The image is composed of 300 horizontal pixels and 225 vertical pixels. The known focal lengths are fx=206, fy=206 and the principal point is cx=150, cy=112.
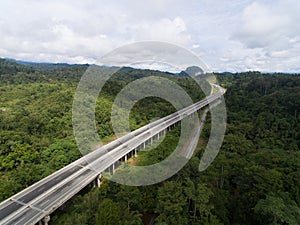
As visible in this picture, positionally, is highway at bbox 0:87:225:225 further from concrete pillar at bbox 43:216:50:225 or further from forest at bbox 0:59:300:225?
forest at bbox 0:59:300:225

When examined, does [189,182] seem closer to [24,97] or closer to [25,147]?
[25,147]

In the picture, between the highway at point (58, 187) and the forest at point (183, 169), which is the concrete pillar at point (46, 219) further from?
the forest at point (183, 169)

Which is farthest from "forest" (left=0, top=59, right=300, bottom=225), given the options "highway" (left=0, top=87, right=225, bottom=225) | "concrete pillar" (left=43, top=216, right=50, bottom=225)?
"highway" (left=0, top=87, right=225, bottom=225)

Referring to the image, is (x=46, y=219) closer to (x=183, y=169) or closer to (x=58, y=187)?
(x=58, y=187)

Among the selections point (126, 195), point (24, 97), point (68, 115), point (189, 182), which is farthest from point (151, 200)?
point (24, 97)

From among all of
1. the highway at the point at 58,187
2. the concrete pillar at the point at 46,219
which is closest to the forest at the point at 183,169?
the concrete pillar at the point at 46,219
